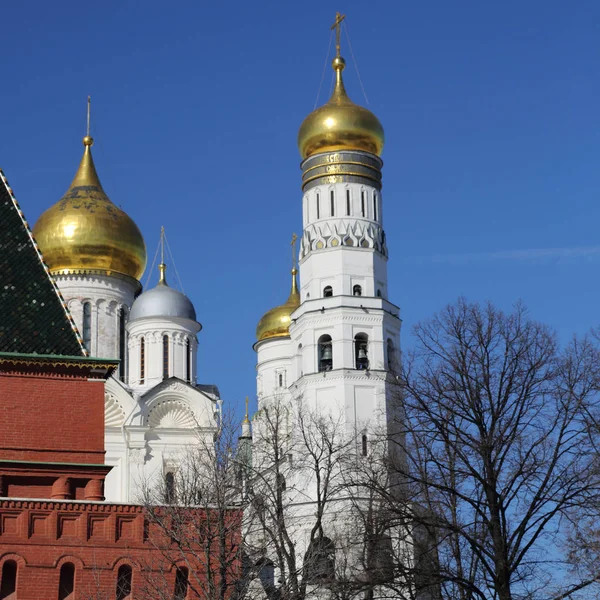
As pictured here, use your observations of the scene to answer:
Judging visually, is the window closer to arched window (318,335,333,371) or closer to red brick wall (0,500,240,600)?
arched window (318,335,333,371)

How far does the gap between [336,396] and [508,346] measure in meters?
22.4

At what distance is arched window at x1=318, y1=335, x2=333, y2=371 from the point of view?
4656cm

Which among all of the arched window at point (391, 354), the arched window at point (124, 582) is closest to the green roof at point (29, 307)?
the arched window at point (124, 582)

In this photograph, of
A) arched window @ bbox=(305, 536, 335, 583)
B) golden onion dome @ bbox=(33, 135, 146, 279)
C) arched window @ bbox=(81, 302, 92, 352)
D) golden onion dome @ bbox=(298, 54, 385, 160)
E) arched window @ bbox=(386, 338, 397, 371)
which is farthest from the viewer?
golden onion dome @ bbox=(33, 135, 146, 279)

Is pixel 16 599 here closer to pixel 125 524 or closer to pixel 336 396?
pixel 125 524

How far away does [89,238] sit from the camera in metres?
51.0

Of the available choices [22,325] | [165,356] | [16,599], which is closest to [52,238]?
[165,356]

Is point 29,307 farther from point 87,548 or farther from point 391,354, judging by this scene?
point 391,354

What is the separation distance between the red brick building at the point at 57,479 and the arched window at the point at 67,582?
14 mm

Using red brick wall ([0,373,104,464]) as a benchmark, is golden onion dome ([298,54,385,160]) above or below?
above

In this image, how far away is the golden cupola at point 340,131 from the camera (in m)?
47.9

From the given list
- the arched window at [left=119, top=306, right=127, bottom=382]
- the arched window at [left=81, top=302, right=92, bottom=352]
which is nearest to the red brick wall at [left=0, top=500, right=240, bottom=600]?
the arched window at [left=119, top=306, right=127, bottom=382]

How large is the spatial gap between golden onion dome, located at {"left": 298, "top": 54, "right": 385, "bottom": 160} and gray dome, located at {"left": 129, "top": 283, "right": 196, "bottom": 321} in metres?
6.50

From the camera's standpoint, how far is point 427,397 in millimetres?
22953
